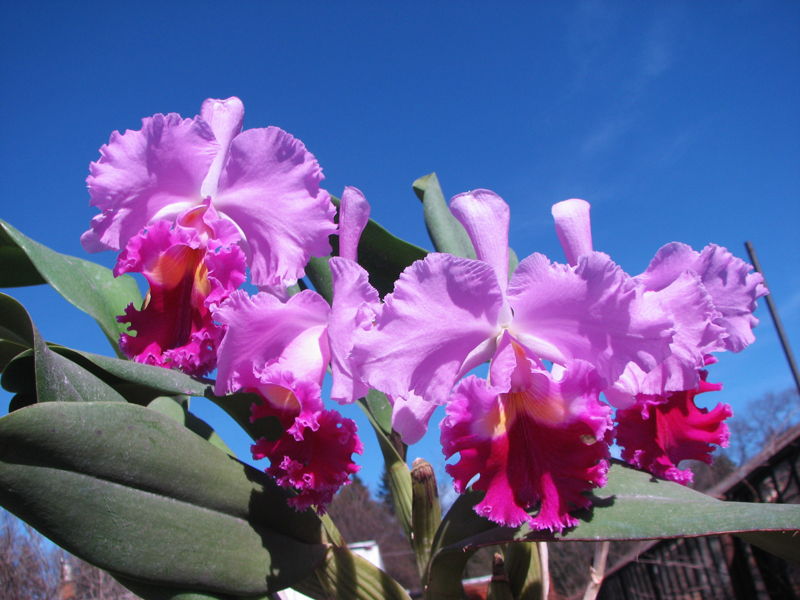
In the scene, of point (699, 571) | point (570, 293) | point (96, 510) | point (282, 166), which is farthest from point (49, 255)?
point (699, 571)

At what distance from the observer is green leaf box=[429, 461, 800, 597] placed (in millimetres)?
745

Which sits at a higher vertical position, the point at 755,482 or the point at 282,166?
the point at 282,166

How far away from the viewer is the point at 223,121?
4.31 feet

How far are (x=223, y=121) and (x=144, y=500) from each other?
2.99 ft

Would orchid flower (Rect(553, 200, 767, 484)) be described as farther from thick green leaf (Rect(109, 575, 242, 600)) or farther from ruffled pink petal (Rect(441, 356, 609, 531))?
thick green leaf (Rect(109, 575, 242, 600))

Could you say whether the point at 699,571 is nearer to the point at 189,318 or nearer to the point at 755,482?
the point at 755,482

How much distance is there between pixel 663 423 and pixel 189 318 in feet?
3.22

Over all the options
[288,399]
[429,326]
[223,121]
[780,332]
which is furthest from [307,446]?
[780,332]

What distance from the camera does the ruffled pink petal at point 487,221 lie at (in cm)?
94

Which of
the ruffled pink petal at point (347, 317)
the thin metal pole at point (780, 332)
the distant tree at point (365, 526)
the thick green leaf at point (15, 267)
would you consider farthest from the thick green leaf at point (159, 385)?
the distant tree at point (365, 526)

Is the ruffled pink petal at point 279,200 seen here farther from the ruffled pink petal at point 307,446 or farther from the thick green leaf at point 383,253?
the ruffled pink petal at point 307,446

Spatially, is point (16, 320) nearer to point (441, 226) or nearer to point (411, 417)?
point (411, 417)

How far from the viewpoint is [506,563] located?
1115mm

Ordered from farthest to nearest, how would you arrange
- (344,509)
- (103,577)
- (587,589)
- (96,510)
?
(344,509), (103,577), (587,589), (96,510)
